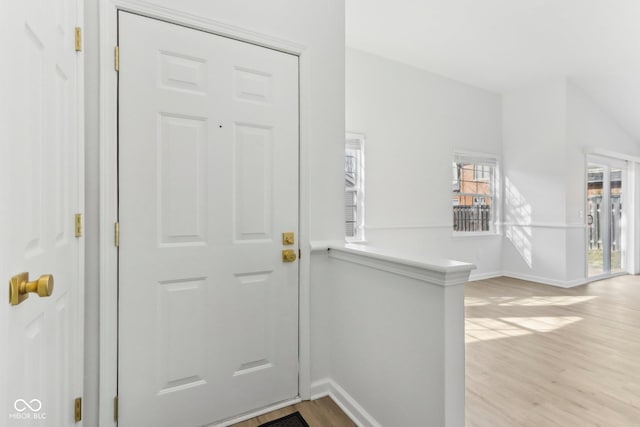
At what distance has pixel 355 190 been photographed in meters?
4.14

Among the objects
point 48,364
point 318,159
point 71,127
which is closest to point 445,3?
point 318,159

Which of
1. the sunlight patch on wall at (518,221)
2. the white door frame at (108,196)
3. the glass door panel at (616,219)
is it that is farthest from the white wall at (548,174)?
the white door frame at (108,196)

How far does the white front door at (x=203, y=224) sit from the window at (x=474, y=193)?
3.92 metres

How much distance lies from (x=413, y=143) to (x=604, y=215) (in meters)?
3.88

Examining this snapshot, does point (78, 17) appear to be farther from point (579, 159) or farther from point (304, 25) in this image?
point (579, 159)

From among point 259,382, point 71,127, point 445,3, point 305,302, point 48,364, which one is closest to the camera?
point 48,364

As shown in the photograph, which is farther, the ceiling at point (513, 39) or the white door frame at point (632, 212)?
the white door frame at point (632, 212)

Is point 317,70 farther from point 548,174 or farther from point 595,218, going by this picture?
point 595,218

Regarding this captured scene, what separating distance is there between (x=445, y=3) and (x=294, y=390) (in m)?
3.69

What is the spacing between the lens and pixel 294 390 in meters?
1.90

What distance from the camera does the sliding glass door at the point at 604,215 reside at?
5.36 m

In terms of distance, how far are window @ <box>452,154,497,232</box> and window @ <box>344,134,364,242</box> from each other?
178 centimetres

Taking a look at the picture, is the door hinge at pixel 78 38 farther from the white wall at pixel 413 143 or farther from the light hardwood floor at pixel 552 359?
the white wall at pixel 413 143

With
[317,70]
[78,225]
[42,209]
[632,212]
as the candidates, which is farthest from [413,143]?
[632,212]
